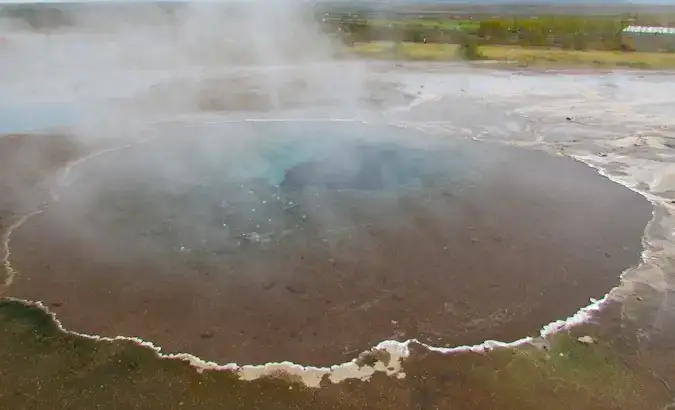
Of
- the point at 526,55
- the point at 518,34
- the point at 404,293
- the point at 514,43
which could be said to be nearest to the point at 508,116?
the point at 404,293

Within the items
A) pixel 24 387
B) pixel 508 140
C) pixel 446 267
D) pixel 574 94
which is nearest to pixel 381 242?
pixel 446 267

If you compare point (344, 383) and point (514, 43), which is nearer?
point (344, 383)

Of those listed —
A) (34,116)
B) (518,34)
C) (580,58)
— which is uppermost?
(518,34)

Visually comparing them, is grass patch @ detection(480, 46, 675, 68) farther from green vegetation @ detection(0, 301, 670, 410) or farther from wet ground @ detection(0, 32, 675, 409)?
green vegetation @ detection(0, 301, 670, 410)

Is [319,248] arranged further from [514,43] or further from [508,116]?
[514,43]

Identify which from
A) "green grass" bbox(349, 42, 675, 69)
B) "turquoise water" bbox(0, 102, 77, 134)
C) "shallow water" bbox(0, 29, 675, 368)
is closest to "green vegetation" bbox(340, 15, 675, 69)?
"green grass" bbox(349, 42, 675, 69)

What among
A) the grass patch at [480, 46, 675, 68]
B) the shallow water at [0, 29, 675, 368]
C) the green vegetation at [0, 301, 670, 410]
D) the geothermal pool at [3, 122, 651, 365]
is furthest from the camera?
the grass patch at [480, 46, 675, 68]

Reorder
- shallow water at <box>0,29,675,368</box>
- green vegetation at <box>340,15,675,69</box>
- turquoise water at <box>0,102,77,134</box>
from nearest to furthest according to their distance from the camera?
shallow water at <box>0,29,675,368</box> < turquoise water at <box>0,102,77,134</box> < green vegetation at <box>340,15,675,69</box>
